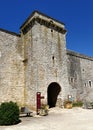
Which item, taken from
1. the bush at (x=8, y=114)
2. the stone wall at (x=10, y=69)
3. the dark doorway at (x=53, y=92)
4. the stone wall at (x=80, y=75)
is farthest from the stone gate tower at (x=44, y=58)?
the bush at (x=8, y=114)

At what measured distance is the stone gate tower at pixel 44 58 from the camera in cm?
1564

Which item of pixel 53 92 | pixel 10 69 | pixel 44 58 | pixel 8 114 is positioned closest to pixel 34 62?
pixel 44 58

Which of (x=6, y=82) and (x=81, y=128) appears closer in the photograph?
(x=81, y=128)

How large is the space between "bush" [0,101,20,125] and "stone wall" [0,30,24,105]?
586cm

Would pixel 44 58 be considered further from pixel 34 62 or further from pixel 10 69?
pixel 10 69

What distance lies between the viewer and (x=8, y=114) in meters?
9.08

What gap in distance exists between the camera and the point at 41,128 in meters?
8.35

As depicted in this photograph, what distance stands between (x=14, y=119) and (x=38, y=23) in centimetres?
1011

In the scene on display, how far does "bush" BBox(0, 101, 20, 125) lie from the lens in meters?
9.03

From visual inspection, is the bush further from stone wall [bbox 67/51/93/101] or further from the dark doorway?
stone wall [bbox 67/51/93/101]

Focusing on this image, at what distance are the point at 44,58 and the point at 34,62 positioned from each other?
3.58ft

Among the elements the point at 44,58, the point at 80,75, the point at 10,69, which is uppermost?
the point at 44,58

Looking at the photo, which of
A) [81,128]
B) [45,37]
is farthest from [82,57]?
[81,128]

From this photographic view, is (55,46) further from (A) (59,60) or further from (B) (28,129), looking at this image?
(B) (28,129)
